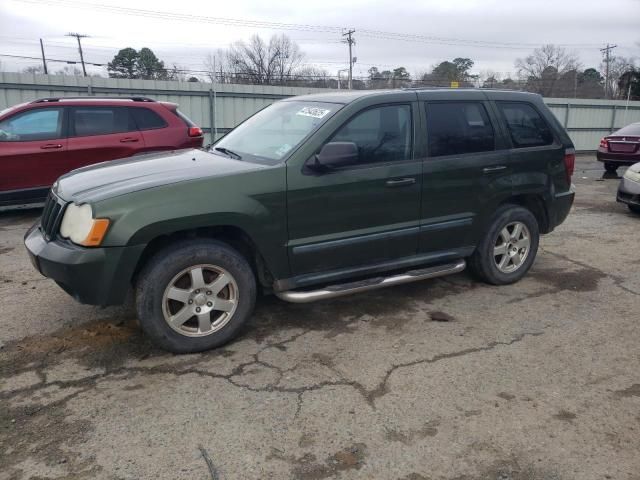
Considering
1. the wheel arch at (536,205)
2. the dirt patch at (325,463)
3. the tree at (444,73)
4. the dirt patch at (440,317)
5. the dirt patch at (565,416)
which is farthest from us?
the tree at (444,73)

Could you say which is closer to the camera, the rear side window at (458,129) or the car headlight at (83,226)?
the car headlight at (83,226)

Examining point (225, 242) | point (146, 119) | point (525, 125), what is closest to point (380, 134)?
point (225, 242)

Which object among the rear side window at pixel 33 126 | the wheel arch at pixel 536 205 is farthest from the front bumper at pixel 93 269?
the rear side window at pixel 33 126

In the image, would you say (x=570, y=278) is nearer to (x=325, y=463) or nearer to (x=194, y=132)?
(x=325, y=463)

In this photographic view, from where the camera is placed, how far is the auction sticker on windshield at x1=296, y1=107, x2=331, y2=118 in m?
4.17

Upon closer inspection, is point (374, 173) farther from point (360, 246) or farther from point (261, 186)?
point (261, 186)

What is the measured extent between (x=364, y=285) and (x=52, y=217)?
232 centimetres

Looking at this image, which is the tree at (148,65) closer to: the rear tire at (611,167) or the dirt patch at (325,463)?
the rear tire at (611,167)

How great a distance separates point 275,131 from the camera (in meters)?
4.39

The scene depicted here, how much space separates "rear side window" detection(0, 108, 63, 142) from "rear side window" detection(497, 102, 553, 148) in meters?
6.14

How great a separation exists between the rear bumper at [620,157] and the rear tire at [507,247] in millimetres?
9266

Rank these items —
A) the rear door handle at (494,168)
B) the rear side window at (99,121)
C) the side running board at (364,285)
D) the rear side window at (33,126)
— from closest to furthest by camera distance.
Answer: the side running board at (364,285) → the rear door handle at (494,168) → the rear side window at (33,126) → the rear side window at (99,121)

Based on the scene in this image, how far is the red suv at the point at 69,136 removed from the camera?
7414mm

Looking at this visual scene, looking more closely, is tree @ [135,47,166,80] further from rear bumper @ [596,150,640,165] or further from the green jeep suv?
the green jeep suv
